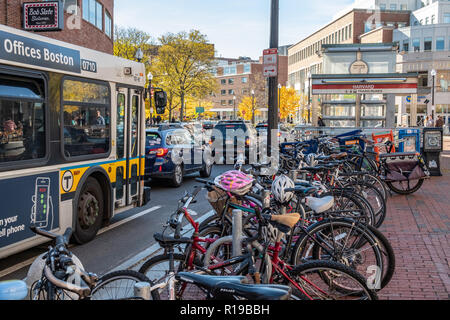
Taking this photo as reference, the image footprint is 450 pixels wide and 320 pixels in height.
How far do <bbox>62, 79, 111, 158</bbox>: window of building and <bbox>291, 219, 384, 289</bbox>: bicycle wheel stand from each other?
398 centimetres

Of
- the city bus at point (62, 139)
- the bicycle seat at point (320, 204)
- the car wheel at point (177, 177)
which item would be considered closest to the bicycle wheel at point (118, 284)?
the bicycle seat at point (320, 204)

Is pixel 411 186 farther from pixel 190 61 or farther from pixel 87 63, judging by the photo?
pixel 190 61

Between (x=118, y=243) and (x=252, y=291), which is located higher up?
(x=252, y=291)

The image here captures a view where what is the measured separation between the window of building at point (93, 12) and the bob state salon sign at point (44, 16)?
554 inches

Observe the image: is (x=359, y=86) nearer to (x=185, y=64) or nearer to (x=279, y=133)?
(x=279, y=133)

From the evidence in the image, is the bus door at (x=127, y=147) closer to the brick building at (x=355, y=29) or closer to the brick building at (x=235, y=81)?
the brick building at (x=355, y=29)

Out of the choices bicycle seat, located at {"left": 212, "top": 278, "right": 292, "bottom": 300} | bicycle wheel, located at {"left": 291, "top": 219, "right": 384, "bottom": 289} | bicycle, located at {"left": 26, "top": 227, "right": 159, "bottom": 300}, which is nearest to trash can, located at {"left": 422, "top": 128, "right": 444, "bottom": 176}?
bicycle wheel, located at {"left": 291, "top": 219, "right": 384, "bottom": 289}

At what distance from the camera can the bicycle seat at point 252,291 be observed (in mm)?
2275

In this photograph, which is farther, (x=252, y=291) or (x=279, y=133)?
(x=279, y=133)

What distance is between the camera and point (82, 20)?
91.9 ft

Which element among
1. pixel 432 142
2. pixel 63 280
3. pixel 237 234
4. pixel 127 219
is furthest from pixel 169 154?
pixel 63 280

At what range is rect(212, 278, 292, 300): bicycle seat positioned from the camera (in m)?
2.28

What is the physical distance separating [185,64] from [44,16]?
36157 millimetres

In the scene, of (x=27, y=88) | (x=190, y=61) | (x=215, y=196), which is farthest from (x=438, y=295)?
(x=190, y=61)
